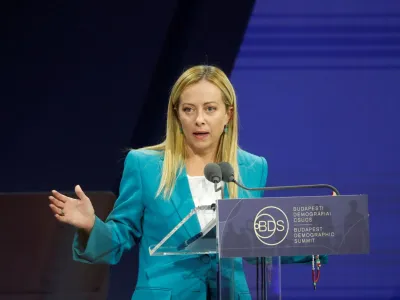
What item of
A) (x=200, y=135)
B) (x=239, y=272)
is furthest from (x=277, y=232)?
(x=200, y=135)

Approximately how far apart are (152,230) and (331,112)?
5.44ft

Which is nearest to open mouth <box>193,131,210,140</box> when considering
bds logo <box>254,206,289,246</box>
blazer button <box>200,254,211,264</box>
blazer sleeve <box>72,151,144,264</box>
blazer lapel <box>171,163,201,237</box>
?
blazer lapel <box>171,163,201,237</box>

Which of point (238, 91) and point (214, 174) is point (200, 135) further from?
point (238, 91)

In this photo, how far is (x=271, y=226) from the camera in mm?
1860

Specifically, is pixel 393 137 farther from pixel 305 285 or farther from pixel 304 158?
pixel 305 285

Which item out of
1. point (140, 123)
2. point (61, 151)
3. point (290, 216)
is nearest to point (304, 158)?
point (140, 123)

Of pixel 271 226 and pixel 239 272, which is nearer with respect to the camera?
pixel 271 226

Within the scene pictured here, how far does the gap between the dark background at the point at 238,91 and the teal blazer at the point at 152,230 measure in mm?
1268

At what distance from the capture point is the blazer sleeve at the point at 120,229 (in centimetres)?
232

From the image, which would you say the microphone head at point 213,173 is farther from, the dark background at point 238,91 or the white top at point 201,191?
the dark background at point 238,91

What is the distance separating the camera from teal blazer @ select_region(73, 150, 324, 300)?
2.34 meters

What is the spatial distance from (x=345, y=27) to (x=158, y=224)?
1880 mm

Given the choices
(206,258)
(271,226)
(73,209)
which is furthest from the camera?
(206,258)

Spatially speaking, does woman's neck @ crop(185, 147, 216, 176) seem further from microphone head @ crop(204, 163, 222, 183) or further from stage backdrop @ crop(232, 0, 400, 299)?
stage backdrop @ crop(232, 0, 400, 299)
